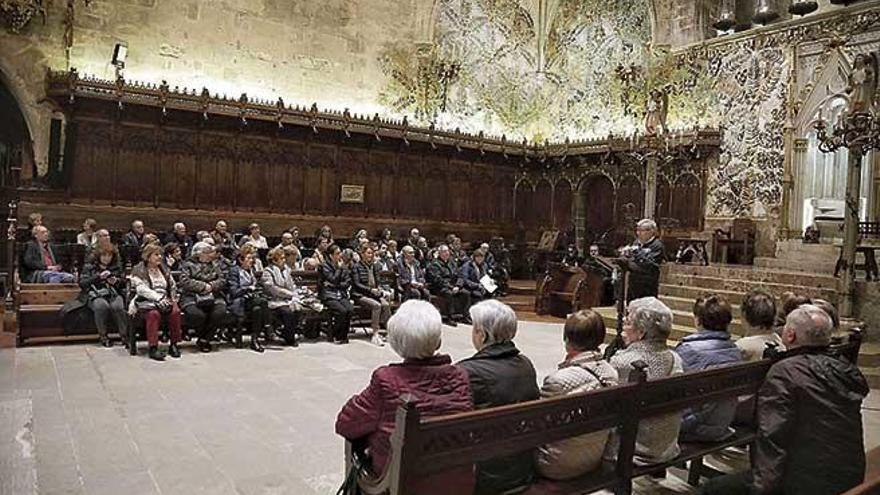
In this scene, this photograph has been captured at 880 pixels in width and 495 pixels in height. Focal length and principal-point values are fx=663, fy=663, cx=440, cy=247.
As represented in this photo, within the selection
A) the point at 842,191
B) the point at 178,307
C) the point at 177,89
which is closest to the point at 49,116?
the point at 177,89

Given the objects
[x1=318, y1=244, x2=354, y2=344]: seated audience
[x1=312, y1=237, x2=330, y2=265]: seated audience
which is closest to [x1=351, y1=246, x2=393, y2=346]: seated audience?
[x1=318, y1=244, x2=354, y2=344]: seated audience

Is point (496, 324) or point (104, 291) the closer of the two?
point (496, 324)

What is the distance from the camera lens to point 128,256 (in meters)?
9.30

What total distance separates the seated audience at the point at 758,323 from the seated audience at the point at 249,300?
5.10 metres

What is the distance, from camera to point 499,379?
2697 mm

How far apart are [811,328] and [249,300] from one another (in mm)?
6016

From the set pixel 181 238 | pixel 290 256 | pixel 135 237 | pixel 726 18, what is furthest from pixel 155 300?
pixel 726 18

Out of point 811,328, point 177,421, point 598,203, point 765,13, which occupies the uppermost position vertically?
point 765,13

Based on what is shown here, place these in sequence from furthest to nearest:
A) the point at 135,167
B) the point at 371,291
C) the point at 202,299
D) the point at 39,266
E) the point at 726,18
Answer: the point at 726,18
the point at 135,167
the point at 371,291
the point at 39,266
the point at 202,299

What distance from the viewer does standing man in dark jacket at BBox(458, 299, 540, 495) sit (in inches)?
103

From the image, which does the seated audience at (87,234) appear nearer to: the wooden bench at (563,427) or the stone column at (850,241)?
the wooden bench at (563,427)

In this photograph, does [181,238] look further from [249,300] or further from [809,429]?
[809,429]

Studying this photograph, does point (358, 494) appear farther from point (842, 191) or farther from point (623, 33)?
point (623, 33)

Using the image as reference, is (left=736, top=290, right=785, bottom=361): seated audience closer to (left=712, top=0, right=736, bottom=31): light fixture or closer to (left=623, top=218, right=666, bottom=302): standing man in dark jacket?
(left=623, top=218, right=666, bottom=302): standing man in dark jacket
